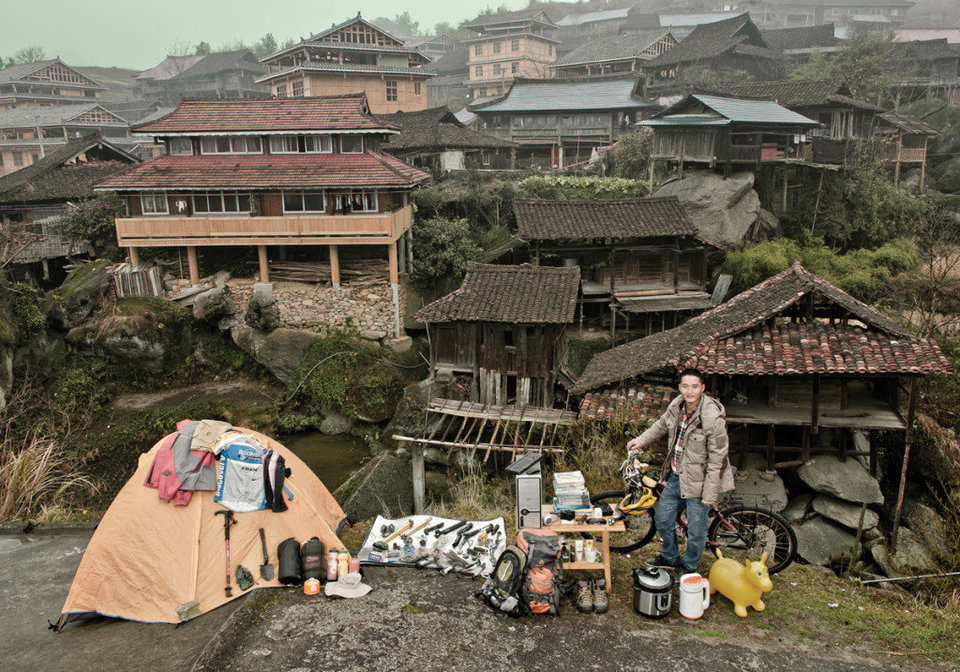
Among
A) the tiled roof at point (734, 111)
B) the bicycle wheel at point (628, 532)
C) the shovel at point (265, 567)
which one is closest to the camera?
the shovel at point (265, 567)

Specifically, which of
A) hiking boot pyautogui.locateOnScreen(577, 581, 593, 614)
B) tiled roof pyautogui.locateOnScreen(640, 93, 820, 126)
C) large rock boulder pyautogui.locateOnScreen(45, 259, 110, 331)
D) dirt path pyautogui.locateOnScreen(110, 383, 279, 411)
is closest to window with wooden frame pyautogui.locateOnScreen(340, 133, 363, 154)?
dirt path pyautogui.locateOnScreen(110, 383, 279, 411)

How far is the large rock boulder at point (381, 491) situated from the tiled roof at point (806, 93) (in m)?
22.3

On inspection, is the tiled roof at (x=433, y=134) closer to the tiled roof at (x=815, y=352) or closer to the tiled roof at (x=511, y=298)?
the tiled roof at (x=511, y=298)

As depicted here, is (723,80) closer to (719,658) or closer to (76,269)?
(76,269)

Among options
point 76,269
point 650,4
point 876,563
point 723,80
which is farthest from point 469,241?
point 650,4

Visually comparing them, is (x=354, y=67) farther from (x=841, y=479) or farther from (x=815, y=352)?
(x=841, y=479)

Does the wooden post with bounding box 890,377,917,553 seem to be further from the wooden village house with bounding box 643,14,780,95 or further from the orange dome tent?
the wooden village house with bounding box 643,14,780,95

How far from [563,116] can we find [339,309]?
22.1m

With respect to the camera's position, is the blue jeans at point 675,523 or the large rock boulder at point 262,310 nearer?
the blue jeans at point 675,523

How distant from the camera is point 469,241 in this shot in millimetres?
25750

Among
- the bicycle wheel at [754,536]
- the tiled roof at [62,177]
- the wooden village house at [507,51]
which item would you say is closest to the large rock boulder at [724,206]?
the bicycle wheel at [754,536]

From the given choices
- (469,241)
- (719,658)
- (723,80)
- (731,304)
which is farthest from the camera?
(723,80)

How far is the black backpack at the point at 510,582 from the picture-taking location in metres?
A: 6.93

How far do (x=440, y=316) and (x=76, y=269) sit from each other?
51.7ft
